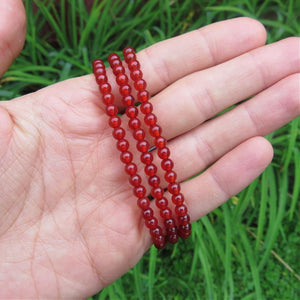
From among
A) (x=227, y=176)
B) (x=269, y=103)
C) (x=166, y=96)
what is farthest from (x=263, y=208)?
(x=166, y=96)

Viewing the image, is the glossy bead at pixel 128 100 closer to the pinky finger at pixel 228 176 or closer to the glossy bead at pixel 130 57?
the glossy bead at pixel 130 57

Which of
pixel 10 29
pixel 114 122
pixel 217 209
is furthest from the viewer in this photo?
pixel 217 209

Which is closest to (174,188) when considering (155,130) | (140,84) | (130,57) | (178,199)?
(178,199)

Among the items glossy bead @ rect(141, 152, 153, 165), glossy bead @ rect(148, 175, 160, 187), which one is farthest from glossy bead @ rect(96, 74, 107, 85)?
glossy bead @ rect(148, 175, 160, 187)

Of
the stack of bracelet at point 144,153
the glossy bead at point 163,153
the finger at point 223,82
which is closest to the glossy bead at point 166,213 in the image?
the stack of bracelet at point 144,153

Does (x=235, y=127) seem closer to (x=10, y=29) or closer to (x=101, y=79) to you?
(x=101, y=79)

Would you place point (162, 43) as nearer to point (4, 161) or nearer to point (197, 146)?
point (197, 146)

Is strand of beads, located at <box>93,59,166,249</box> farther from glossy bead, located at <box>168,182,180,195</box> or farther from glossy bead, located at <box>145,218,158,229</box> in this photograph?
glossy bead, located at <box>168,182,180,195</box>
